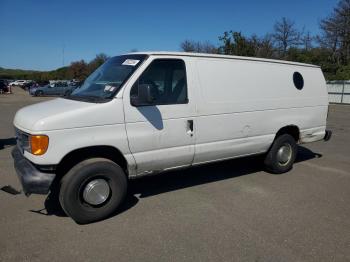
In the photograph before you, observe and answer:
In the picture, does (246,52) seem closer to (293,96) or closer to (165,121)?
(293,96)

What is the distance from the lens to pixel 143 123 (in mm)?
4359

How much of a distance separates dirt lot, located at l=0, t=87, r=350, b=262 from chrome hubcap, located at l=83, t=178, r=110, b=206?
31 centimetres

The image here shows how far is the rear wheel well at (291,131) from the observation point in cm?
624

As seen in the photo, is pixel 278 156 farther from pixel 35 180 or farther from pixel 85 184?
pixel 35 180

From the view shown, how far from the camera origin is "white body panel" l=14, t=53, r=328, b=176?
3.94 meters

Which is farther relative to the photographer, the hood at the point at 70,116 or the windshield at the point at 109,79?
the windshield at the point at 109,79

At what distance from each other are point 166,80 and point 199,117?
724 mm

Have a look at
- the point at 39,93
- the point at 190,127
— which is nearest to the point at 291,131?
the point at 190,127

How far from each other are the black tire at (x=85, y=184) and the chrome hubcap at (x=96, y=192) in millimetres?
40

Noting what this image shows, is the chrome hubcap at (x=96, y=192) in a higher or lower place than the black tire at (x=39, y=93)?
higher

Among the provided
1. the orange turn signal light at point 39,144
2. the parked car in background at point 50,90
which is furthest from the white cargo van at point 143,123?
the parked car in background at point 50,90

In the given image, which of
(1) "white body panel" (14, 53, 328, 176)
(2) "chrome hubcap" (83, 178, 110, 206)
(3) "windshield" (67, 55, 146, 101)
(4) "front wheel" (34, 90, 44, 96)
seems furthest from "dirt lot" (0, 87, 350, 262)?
(4) "front wheel" (34, 90, 44, 96)

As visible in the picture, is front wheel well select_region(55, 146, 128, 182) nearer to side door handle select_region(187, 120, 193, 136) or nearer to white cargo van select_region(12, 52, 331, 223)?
white cargo van select_region(12, 52, 331, 223)

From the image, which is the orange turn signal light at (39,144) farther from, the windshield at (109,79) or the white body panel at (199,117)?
the windshield at (109,79)
